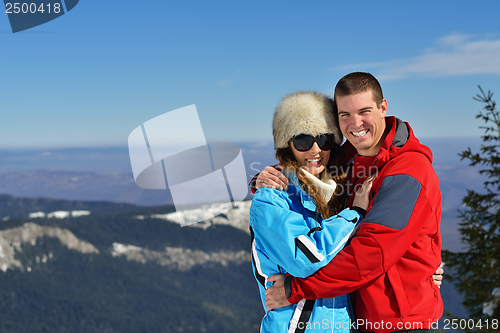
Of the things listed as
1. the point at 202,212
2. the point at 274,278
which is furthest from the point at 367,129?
the point at 202,212

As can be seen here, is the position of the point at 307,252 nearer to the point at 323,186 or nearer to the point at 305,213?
the point at 305,213

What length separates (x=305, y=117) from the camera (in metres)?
3.27

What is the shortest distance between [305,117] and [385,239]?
128 cm

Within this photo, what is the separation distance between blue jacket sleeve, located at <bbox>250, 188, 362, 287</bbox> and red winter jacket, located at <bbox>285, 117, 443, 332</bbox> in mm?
88

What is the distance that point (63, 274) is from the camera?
317 ft

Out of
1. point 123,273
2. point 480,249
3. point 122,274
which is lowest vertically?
point 122,274

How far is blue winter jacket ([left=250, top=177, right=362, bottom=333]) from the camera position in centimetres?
263

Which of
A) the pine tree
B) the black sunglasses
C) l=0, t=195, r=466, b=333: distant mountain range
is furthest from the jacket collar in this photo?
l=0, t=195, r=466, b=333: distant mountain range

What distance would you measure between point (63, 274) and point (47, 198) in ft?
127

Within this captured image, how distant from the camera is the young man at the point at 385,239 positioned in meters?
2.63

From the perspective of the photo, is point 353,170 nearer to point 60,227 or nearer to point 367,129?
point 367,129

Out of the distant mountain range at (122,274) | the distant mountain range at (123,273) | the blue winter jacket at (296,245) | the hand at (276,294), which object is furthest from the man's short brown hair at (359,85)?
the distant mountain range at (122,274)

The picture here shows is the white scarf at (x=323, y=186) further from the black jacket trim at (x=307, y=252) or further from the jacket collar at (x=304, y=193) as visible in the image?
the black jacket trim at (x=307, y=252)

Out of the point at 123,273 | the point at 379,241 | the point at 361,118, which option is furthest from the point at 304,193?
the point at 123,273
